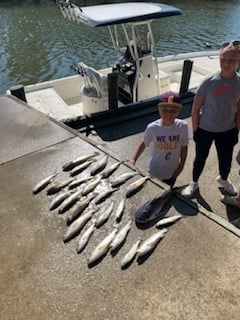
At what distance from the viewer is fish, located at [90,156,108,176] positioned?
4.77m

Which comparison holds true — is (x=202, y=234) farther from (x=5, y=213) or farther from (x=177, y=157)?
(x=5, y=213)

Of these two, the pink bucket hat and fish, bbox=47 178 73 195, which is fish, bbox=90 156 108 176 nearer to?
fish, bbox=47 178 73 195

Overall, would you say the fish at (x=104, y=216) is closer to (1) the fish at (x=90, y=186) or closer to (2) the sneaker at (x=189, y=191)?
(1) the fish at (x=90, y=186)

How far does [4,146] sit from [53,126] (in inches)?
41.7

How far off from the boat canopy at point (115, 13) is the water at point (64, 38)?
606 centimetres

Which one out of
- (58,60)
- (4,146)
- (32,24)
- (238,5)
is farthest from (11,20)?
(4,146)

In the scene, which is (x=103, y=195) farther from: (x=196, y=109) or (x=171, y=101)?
(x=196, y=109)

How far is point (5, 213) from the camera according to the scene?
13.5 feet

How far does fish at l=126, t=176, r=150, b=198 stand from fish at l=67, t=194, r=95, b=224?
1.69 ft

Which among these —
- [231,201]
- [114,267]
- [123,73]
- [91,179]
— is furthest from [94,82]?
[114,267]

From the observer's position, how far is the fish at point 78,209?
3.92 meters

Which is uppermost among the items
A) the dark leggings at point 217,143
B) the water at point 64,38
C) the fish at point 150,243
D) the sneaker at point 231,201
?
the dark leggings at point 217,143

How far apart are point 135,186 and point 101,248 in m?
1.14

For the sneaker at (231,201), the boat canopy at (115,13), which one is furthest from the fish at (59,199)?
the boat canopy at (115,13)
